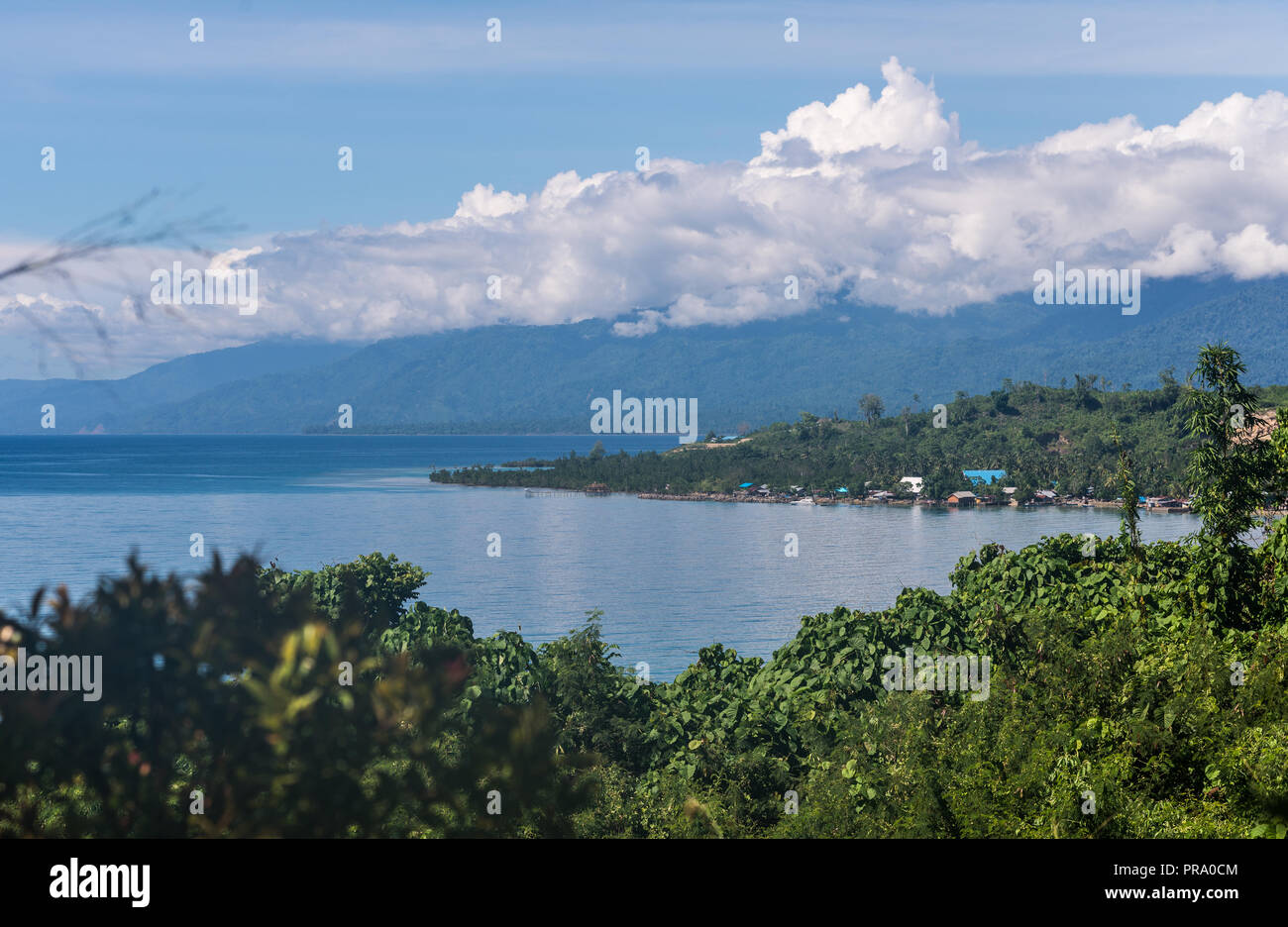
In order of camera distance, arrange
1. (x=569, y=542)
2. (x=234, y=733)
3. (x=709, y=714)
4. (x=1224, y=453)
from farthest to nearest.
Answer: (x=569, y=542)
(x=709, y=714)
(x=1224, y=453)
(x=234, y=733)

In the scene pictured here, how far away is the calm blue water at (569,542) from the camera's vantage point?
60328mm

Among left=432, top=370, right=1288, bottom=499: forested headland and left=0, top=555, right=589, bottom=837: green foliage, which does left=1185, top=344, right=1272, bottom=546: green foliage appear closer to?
left=0, top=555, right=589, bottom=837: green foliage

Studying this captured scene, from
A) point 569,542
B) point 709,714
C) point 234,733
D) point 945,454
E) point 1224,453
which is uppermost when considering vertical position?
point 945,454

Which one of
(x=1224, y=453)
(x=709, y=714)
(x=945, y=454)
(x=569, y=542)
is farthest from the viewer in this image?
(x=945, y=454)

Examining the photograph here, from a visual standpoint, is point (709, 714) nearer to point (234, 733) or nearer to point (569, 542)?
point (234, 733)

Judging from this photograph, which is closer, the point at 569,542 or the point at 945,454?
the point at 569,542

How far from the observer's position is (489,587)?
68812mm

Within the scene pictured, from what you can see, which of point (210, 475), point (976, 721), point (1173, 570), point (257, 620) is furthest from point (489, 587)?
point (210, 475)

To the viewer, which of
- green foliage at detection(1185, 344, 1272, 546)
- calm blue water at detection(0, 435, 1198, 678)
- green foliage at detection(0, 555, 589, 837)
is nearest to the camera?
green foliage at detection(0, 555, 589, 837)

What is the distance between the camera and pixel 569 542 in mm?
91812

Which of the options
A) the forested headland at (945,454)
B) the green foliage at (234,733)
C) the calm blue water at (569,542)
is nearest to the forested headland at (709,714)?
the green foliage at (234,733)

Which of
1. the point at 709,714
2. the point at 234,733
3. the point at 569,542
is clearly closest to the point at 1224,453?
the point at 709,714

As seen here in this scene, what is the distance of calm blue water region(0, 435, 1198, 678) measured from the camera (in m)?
60.3

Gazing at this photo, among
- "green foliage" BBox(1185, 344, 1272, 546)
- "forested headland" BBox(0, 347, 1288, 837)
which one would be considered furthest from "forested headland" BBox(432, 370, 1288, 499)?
"green foliage" BBox(1185, 344, 1272, 546)
